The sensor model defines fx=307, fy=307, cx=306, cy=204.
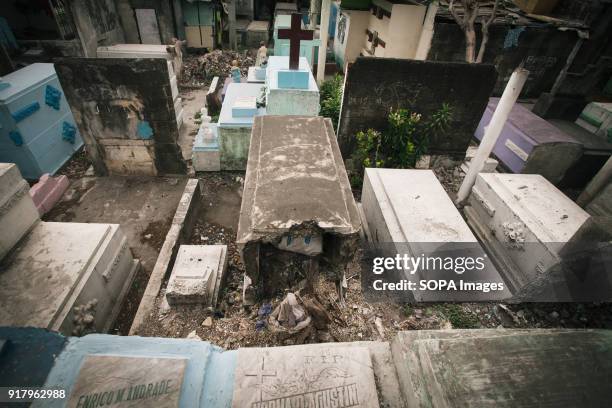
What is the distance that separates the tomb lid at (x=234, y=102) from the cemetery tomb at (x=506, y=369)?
19.5 ft

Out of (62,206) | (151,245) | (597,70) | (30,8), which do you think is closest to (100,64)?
(62,206)

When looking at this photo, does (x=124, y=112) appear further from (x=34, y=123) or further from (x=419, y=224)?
(x=419, y=224)

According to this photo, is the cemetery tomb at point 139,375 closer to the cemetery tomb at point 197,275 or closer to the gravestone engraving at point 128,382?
the gravestone engraving at point 128,382

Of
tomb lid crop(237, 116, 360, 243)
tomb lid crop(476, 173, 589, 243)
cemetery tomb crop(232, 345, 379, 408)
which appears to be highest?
cemetery tomb crop(232, 345, 379, 408)

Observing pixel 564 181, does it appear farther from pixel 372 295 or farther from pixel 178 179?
pixel 178 179

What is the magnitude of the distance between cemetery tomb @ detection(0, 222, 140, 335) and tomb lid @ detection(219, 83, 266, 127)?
330 centimetres

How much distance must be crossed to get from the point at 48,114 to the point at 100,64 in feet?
7.14

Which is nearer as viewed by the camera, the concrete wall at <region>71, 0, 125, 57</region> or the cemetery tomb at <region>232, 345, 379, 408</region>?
the cemetery tomb at <region>232, 345, 379, 408</region>

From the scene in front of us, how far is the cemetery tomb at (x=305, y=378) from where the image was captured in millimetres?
1525

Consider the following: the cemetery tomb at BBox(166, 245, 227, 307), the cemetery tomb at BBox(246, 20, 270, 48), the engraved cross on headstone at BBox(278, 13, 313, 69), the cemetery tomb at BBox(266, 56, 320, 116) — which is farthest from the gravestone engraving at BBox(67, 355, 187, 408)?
the cemetery tomb at BBox(246, 20, 270, 48)

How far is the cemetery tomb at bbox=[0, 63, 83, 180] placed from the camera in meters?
5.88

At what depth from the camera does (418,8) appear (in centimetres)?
887

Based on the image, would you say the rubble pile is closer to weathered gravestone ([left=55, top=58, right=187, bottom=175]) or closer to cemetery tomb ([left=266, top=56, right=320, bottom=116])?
weathered gravestone ([left=55, top=58, right=187, bottom=175])

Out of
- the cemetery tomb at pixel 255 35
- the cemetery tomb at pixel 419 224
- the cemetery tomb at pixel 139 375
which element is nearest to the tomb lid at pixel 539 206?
the cemetery tomb at pixel 419 224
